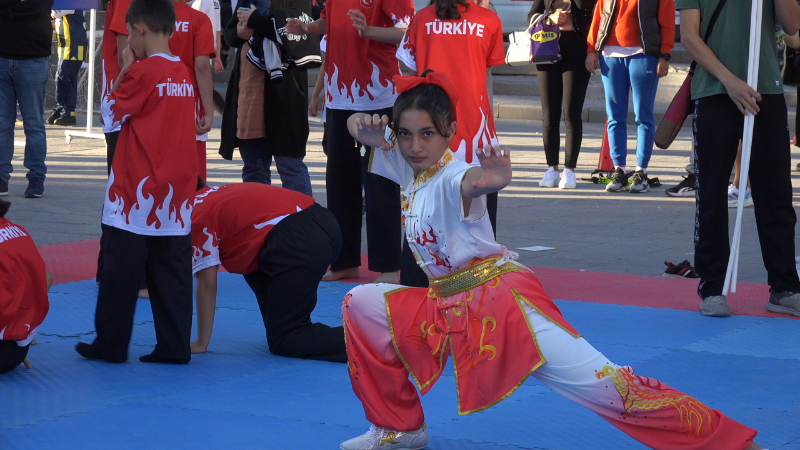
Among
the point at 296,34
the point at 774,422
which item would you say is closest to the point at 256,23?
the point at 296,34

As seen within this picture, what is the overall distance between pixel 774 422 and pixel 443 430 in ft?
3.87

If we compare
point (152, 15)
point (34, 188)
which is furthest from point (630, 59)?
point (152, 15)

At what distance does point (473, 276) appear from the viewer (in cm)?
309

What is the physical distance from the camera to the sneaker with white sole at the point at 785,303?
16.9 feet

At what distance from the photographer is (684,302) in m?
5.52

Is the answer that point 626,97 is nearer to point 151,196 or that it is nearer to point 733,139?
point 733,139

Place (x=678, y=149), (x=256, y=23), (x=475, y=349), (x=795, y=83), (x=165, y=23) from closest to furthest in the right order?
(x=475, y=349) → (x=165, y=23) → (x=256, y=23) → (x=795, y=83) → (x=678, y=149)

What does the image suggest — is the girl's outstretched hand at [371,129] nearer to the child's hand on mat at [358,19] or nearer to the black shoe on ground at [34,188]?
the child's hand on mat at [358,19]

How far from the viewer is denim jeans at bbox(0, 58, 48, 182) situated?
8336mm

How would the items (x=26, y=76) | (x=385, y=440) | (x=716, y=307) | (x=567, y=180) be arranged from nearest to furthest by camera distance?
1. (x=385, y=440)
2. (x=716, y=307)
3. (x=26, y=76)
4. (x=567, y=180)

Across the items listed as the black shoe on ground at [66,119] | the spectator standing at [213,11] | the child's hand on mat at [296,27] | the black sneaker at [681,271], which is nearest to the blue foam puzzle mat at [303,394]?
the black sneaker at [681,271]

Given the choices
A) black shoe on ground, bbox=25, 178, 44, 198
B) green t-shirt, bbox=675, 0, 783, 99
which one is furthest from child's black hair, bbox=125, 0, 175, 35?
black shoe on ground, bbox=25, 178, 44, 198

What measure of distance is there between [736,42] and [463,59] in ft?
4.53

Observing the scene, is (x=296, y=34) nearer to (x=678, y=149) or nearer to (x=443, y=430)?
(x=443, y=430)
